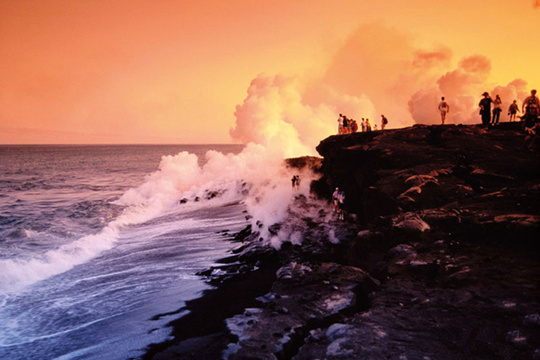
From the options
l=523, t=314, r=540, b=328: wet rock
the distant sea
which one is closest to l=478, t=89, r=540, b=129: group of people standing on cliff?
l=523, t=314, r=540, b=328: wet rock

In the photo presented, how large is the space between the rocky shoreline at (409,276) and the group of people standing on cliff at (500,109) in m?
1.10

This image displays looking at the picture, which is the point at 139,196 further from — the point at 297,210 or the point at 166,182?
the point at 297,210

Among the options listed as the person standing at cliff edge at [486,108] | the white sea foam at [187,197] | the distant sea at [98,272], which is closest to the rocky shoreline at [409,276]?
the person standing at cliff edge at [486,108]

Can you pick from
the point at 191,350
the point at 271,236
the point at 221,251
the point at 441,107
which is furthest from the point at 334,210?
the point at 191,350

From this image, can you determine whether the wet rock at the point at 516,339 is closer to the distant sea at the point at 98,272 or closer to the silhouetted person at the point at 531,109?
the distant sea at the point at 98,272

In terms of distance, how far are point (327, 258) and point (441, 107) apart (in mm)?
12220

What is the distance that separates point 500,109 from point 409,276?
562 inches

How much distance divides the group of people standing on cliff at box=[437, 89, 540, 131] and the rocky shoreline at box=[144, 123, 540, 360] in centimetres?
110

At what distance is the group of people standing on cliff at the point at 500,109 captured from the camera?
1374 cm

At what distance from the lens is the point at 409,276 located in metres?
9.52

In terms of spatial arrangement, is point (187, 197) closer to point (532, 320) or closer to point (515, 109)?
point (515, 109)

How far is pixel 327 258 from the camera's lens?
14.1 metres

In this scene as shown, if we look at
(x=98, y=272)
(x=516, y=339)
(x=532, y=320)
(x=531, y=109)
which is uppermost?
(x=531, y=109)

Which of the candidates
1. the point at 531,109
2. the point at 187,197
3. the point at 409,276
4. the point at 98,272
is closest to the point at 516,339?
the point at 409,276
